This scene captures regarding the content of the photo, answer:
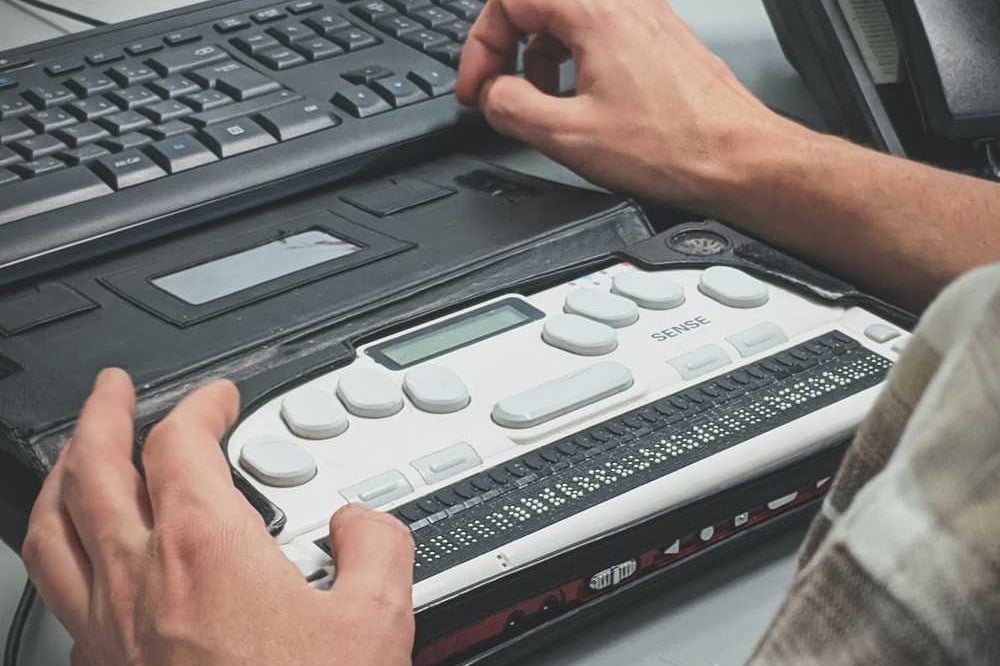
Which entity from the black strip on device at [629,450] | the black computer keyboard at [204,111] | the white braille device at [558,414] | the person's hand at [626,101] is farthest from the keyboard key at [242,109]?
the black strip on device at [629,450]

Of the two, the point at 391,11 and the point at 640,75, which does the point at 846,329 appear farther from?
the point at 391,11

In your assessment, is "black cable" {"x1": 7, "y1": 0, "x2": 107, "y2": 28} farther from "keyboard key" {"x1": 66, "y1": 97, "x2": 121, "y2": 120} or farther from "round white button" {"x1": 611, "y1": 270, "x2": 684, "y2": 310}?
"round white button" {"x1": 611, "y1": 270, "x2": 684, "y2": 310}

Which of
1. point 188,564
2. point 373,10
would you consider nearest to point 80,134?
point 373,10

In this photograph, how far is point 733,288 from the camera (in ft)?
2.01

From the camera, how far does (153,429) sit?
0.50m

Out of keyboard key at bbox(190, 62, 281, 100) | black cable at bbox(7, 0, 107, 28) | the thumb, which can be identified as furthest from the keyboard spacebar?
black cable at bbox(7, 0, 107, 28)

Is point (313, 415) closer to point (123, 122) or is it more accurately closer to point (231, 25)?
point (123, 122)

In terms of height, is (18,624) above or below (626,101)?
below

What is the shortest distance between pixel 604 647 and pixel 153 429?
0.18 m

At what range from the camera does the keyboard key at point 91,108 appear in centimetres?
73

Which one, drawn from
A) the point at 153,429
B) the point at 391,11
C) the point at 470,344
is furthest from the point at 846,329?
the point at 391,11

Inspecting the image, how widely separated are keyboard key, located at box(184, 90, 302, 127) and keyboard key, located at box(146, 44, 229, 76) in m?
0.05

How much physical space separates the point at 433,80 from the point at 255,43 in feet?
0.36

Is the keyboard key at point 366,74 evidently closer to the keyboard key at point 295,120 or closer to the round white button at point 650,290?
the keyboard key at point 295,120
